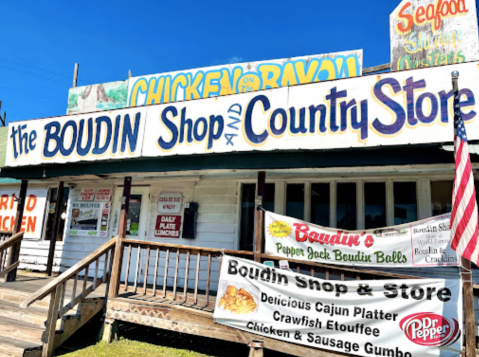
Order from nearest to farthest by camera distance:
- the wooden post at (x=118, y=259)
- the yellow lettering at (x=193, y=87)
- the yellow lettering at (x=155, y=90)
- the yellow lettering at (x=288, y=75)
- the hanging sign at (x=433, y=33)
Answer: the wooden post at (x=118, y=259) → the hanging sign at (x=433, y=33) → the yellow lettering at (x=288, y=75) → the yellow lettering at (x=193, y=87) → the yellow lettering at (x=155, y=90)

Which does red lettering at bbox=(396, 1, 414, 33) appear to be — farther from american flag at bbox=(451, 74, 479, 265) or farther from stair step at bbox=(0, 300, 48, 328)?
stair step at bbox=(0, 300, 48, 328)

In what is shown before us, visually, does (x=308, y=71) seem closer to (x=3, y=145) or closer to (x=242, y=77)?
(x=242, y=77)

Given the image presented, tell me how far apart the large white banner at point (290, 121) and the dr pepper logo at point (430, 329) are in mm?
2131

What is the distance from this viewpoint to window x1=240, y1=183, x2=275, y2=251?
7.39m

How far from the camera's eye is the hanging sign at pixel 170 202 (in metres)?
8.29

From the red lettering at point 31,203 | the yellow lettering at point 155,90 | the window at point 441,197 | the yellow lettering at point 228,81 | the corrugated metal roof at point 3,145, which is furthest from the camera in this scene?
the corrugated metal roof at point 3,145

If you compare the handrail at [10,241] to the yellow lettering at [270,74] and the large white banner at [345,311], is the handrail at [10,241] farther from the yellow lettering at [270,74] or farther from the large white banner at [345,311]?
the yellow lettering at [270,74]

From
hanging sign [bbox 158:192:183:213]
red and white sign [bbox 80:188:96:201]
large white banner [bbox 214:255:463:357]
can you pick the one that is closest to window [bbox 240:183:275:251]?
hanging sign [bbox 158:192:183:213]

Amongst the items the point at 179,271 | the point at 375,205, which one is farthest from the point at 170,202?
the point at 375,205

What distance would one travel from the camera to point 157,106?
6281mm

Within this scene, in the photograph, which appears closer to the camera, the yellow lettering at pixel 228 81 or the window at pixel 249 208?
the window at pixel 249 208

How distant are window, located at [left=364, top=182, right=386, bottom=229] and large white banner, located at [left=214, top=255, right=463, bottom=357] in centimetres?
210

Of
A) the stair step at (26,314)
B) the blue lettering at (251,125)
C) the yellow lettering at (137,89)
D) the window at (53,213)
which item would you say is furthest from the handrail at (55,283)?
the yellow lettering at (137,89)

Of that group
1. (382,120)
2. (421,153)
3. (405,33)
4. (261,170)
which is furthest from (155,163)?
(405,33)
